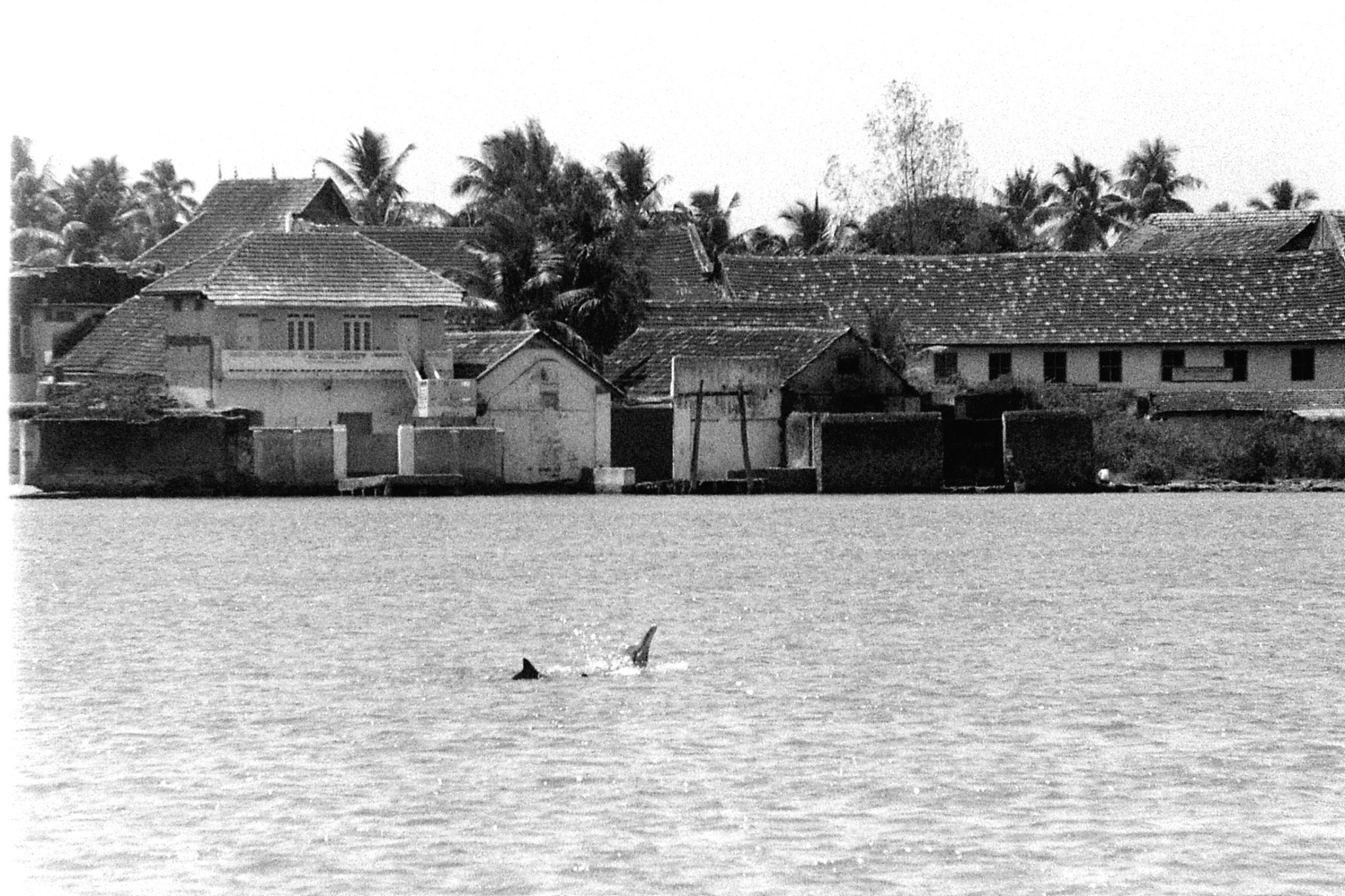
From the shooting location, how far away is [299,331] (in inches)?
2066

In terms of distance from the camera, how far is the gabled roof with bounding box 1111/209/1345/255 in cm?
6981

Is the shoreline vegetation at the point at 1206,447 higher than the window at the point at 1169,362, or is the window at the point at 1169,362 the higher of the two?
the window at the point at 1169,362

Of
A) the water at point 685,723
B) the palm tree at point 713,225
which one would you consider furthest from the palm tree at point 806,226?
the water at point 685,723

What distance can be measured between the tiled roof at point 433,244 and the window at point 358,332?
32.9ft

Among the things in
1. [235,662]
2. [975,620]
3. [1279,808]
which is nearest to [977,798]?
[1279,808]

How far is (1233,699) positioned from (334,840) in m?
8.84

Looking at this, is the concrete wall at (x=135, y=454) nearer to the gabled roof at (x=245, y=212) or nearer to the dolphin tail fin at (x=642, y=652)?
the gabled roof at (x=245, y=212)

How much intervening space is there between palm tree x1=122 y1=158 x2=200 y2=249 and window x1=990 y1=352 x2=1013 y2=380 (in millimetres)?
39017

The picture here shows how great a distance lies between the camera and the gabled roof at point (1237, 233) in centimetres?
6981

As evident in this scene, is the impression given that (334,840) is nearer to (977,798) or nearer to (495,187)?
(977,798)

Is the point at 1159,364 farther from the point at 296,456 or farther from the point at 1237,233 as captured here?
the point at 296,456

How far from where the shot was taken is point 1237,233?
72500 mm

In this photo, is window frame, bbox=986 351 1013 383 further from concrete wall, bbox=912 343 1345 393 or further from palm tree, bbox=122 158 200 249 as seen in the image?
palm tree, bbox=122 158 200 249

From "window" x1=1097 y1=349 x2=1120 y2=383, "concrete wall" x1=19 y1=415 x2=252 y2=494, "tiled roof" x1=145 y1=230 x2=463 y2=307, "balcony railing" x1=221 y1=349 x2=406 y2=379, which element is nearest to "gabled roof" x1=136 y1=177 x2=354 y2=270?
"tiled roof" x1=145 y1=230 x2=463 y2=307
